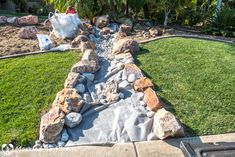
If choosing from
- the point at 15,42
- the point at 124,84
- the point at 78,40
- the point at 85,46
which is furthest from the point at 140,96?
the point at 15,42

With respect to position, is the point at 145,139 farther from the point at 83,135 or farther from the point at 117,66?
the point at 117,66

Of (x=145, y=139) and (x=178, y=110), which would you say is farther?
(x=178, y=110)

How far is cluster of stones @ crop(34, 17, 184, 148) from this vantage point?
3.25 metres

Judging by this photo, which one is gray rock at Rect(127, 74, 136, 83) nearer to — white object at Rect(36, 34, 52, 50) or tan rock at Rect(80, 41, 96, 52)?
tan rock at Rect(80, 41, 96, 52)

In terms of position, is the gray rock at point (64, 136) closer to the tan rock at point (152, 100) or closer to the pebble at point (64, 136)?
the pebble at point (64, 136)

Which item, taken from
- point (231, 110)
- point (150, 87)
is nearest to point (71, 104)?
point (150, 87)

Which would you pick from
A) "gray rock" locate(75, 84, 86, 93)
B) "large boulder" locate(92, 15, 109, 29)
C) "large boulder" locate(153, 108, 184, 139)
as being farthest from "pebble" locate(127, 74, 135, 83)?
"large boulder" locate(92, 15, 109, 29)

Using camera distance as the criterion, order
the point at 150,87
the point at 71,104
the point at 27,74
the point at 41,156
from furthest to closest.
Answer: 1. the point at 27,74
2. the point at 150,87
3. the point at 71,104
4. the point at 41,156

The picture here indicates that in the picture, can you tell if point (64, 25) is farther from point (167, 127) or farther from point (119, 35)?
point (167, 127)

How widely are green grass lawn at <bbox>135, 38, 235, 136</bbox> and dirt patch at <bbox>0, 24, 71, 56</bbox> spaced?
1.69 meters

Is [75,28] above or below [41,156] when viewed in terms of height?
above

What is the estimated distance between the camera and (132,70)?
436 centimetres

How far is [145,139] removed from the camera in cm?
327

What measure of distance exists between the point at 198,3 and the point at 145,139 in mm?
6468
